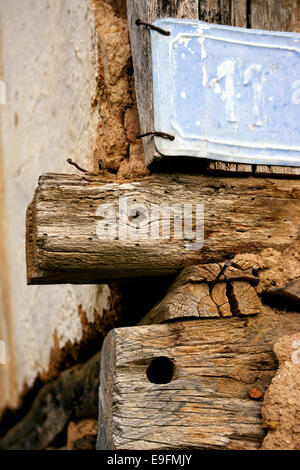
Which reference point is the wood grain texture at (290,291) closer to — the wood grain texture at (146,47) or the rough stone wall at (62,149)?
the rough stone wall at (62,149)

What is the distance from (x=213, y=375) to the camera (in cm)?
168

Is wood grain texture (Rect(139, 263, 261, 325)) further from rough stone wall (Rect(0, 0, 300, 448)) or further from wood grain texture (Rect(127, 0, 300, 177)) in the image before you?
wood grain texture (Rect(127, 0, 300, 177))

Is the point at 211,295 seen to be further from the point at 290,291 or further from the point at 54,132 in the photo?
the point at 54,132

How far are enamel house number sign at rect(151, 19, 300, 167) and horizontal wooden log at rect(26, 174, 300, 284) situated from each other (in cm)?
9

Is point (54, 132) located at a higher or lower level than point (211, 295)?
higher

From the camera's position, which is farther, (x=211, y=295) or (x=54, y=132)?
(x=54, y=132)

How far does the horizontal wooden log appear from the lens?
166cm

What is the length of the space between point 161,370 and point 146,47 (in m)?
0.83

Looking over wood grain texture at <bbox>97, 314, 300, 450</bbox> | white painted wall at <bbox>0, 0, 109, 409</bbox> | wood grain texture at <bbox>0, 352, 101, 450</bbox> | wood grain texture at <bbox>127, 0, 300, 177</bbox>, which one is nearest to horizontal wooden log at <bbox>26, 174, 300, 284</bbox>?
wood grain texture at <bbox>127, 0, 300, 177</bbox>

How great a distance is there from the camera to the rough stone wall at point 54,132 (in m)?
2.00

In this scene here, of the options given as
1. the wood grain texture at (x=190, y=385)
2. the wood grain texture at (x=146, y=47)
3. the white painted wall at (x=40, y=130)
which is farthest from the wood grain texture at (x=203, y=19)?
the wood grain texture at (x=190, y=385)

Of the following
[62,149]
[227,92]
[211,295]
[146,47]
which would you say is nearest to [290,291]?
[211,295]

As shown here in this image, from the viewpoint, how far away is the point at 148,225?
1.73 metres
